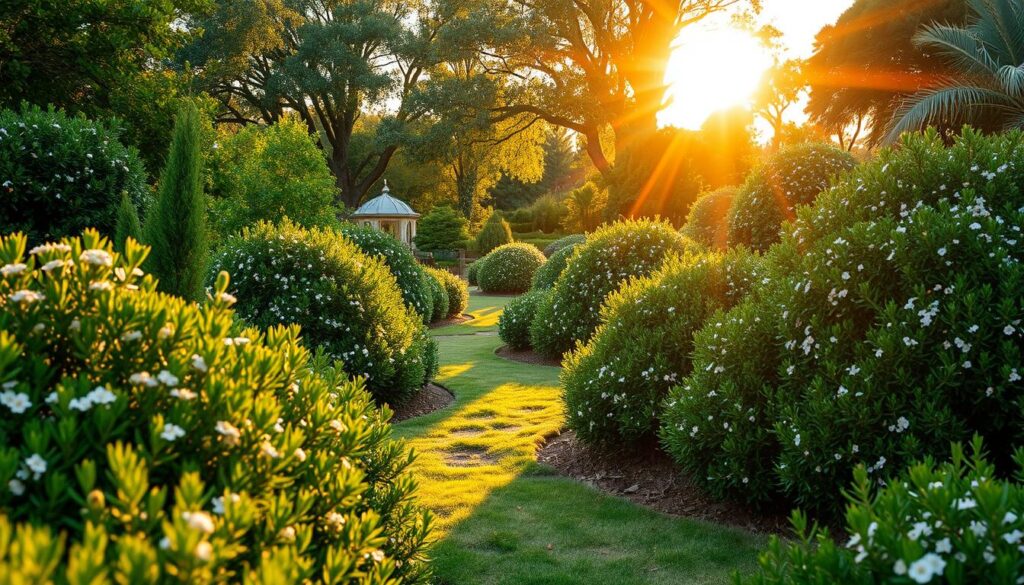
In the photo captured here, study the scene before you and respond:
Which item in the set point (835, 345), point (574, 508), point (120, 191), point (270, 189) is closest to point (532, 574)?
point (574, 508)

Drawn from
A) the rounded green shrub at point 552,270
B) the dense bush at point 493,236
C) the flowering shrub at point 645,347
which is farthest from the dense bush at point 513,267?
the flowering shrub at point 645,347

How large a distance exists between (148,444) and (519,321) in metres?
13.1

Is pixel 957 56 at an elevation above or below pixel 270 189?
above

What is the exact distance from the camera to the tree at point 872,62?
91.6 feet

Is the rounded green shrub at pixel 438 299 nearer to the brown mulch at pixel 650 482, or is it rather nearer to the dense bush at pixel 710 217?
the dense bush at pixel 710 217

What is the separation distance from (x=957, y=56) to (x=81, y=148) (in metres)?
27.2

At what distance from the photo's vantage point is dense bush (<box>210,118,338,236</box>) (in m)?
16.7

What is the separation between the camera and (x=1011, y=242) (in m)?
4.14

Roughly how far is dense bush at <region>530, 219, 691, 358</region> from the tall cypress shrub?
6.69 metres

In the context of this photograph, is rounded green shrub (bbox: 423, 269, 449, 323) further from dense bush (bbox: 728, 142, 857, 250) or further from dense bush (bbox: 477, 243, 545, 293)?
dense bush (bbox: 728, 142, 857, 250)

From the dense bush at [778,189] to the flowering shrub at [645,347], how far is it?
24.9 feet

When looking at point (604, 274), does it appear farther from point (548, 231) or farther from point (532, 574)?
point (548, 231)

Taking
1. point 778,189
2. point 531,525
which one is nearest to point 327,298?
point 531,525

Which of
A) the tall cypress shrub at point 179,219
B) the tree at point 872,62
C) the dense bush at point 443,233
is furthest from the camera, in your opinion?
the dense bush at point 443,233
